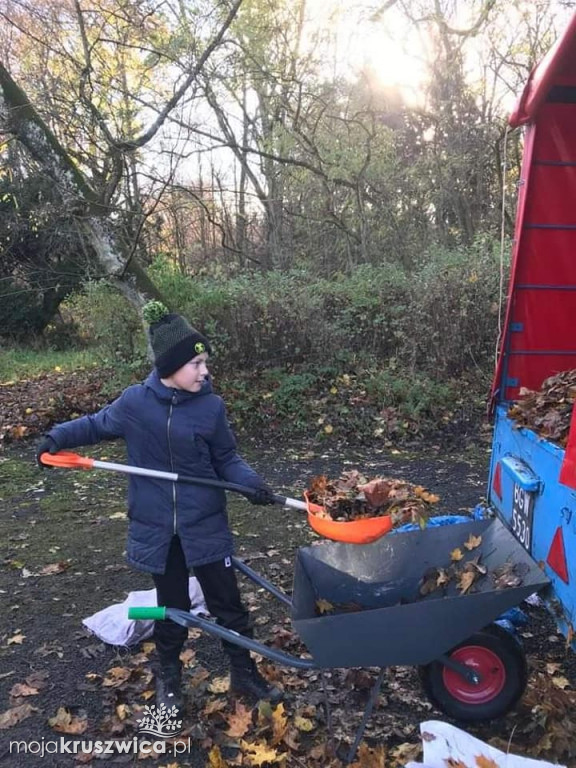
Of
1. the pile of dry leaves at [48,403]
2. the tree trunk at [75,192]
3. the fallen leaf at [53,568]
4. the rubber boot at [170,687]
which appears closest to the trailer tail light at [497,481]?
the rubber boot at [170,687]

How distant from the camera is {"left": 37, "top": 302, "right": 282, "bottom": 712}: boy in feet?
9.57

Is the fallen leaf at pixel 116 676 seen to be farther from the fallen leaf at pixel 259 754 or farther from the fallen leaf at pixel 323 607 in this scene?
the fallen leaf at pixel 323 607

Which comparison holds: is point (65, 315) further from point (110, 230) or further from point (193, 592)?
point (193, 592)

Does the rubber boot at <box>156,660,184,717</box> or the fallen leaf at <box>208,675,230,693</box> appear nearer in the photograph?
the rubber boot at <box>156,660,184,717</box>

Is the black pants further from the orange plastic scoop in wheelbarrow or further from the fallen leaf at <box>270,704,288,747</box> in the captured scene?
the orange plastic scoop in wheelbarrow

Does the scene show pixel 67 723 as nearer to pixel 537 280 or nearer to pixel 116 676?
pixel 116 676

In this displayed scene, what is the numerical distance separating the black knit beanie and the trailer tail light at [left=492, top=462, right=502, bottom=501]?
1812 millimetres

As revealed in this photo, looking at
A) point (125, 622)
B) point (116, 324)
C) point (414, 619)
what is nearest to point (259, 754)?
point (414, 619)

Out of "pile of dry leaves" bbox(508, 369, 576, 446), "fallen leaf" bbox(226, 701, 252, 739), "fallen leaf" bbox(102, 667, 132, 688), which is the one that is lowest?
"fallen leaf" bbox(102, 667, 132, 688)

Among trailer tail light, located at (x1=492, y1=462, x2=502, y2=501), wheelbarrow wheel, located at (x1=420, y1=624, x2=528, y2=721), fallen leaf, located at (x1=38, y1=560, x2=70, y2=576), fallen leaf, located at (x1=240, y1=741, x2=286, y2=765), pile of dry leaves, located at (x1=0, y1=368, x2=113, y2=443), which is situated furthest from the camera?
pile of dry leaves, located at (x1=0, y1=368, x2=113, y2=443)

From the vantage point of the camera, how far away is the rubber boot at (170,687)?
3053mm

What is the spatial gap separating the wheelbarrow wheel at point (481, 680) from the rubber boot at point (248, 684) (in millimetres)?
742

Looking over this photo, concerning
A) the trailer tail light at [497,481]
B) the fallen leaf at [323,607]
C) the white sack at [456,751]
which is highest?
the trailer tail light at [497,481]

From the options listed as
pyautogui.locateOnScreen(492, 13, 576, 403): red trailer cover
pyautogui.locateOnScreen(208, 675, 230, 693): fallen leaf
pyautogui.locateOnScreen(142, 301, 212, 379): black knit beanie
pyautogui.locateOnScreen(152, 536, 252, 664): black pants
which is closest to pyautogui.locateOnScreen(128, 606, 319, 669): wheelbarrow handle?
pyautogui.locateOnScreen(152, 536, 252, 664): black pants
